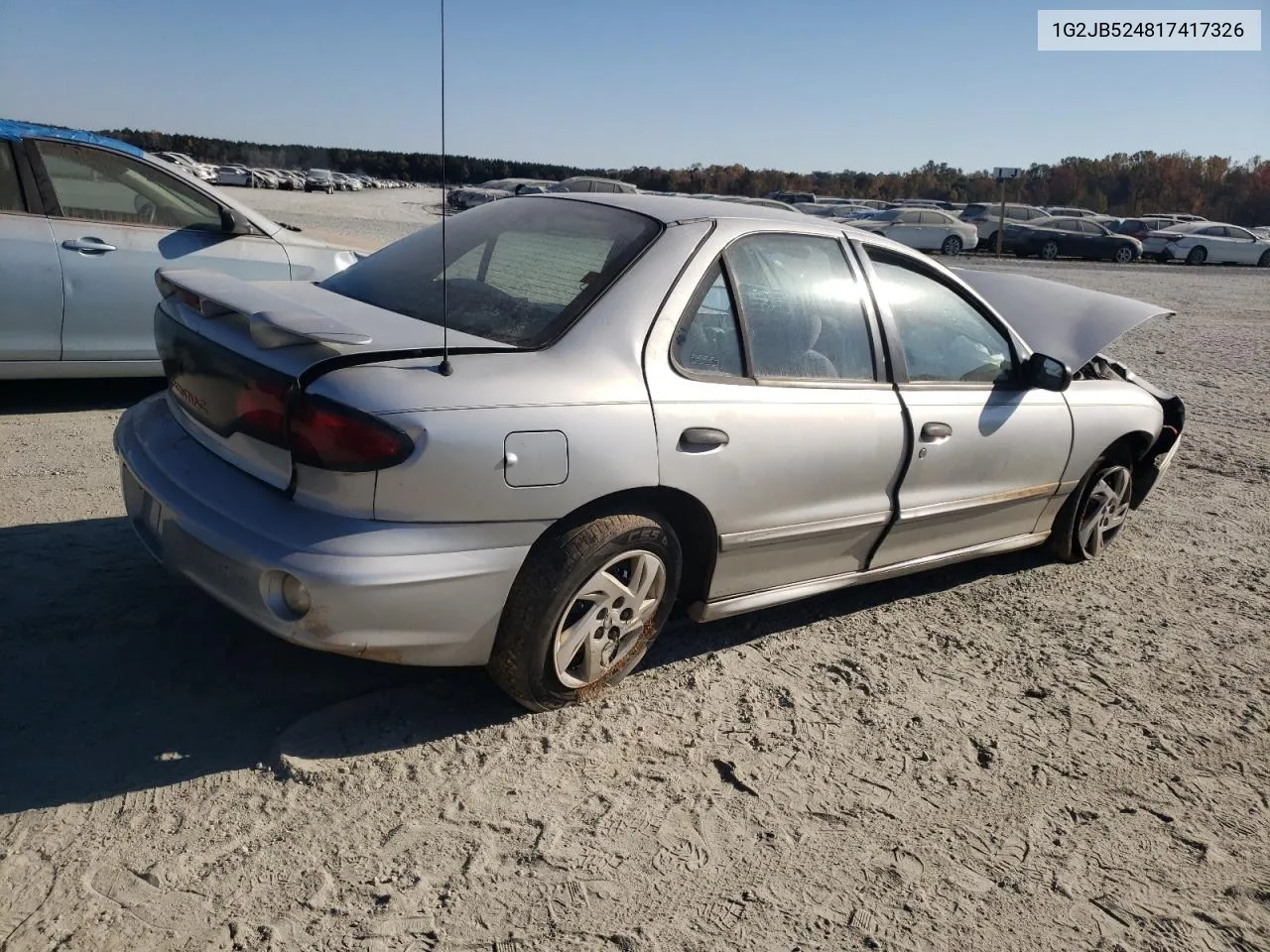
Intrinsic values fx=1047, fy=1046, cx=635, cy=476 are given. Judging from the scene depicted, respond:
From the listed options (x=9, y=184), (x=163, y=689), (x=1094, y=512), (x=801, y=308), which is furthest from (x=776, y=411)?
(x=9, y=184)

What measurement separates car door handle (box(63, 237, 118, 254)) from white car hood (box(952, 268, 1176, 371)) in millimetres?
4571

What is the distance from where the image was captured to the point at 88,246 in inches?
229

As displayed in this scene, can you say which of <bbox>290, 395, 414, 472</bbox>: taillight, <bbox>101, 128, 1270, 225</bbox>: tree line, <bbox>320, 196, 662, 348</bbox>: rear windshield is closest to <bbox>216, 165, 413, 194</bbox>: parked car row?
<bbox>101, 128, 1270, 225</bbox>: tree line

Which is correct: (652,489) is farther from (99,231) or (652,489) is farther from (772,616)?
(99,231)

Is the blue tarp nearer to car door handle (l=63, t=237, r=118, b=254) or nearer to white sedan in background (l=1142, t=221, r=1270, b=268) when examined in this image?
car door handle (l=63, t=237, r=118, b=254)

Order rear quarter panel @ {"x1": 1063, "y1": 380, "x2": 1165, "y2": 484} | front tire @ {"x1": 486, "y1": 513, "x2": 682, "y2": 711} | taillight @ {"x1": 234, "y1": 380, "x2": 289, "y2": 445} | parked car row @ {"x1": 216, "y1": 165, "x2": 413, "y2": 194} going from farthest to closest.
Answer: parked car row @ {"x1": 216, "y1": 165, "x2": 413, "y2": 194}
rear quarter panel @ {"x1": 1063, "y1": 380, "x2": 1165, "y2": 484}
front tire @ {"x1": 486, "y1": 513, "x2": 682, "y2": 711}
taillight @ {"x1": 234, "y1": 380, "x2": 289, "y2": 445}

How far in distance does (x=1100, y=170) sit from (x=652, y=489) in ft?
278

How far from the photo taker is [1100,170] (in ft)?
254

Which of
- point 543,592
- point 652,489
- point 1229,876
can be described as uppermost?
point 652,489

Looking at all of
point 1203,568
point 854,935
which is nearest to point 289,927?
point 854,935

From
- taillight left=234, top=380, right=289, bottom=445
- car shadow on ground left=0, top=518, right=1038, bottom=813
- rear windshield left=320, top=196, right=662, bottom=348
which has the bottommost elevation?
car shadow on ground left=0, top=518, right=1038, bottom=813

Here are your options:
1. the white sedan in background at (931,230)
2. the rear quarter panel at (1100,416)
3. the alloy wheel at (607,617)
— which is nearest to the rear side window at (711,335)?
the alloy wheel at (607,617)

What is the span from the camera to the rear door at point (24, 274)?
18.4ft

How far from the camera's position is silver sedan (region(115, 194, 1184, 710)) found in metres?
2.72
